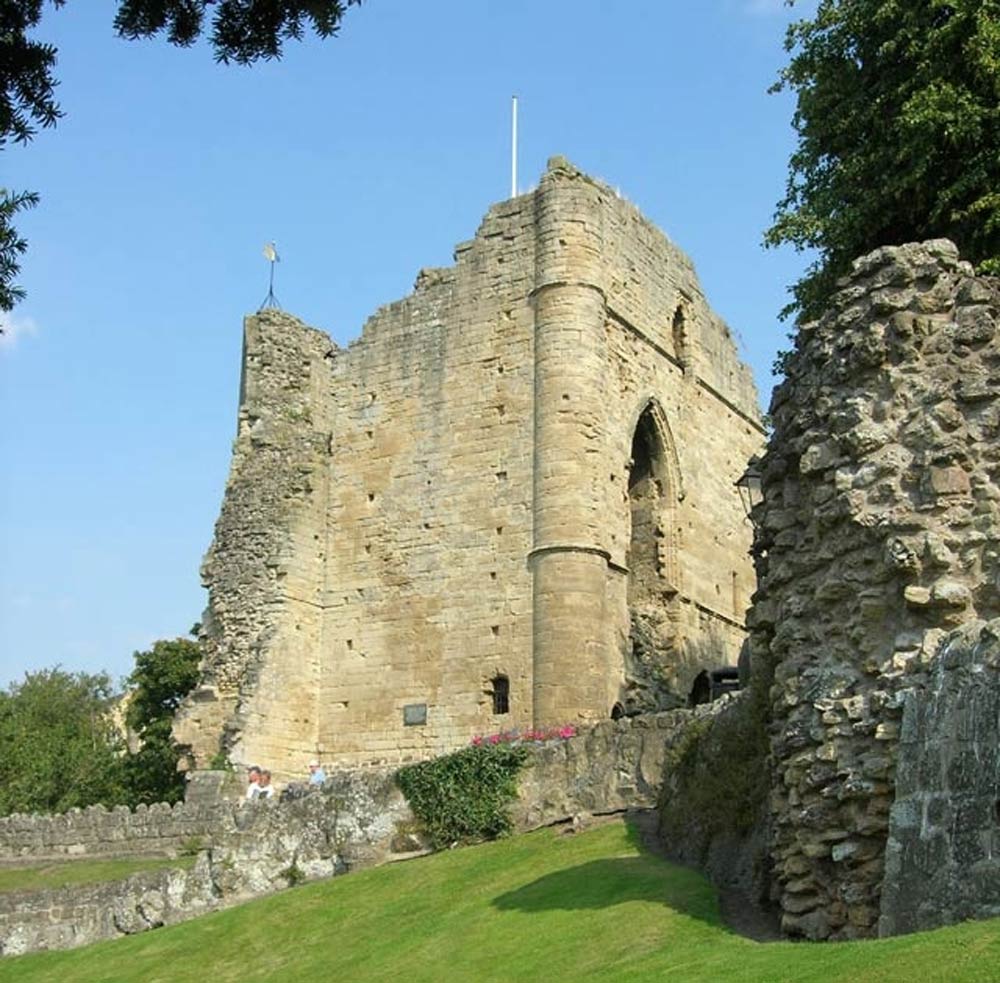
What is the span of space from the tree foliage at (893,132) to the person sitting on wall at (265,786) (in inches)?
388

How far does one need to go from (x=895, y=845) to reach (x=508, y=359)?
2038cm

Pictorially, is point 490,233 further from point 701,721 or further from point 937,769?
point 937,769

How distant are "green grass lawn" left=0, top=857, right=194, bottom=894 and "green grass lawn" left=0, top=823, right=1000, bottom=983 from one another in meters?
4.78

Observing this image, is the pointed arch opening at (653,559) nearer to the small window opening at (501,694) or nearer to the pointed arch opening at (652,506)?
the pointed arch opening at (652,506)

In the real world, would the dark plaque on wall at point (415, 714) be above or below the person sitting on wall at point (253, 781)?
above

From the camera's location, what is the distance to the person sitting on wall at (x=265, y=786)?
73.8 ft

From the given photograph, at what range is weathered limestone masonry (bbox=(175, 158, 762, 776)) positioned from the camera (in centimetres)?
2675

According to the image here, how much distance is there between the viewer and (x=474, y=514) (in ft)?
91.5

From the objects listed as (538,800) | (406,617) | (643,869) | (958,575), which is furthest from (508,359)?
(958,575)

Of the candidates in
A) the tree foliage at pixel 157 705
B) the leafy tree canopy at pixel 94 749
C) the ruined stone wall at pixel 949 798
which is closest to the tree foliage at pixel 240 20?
the ruined stone wall at pixel 949 798

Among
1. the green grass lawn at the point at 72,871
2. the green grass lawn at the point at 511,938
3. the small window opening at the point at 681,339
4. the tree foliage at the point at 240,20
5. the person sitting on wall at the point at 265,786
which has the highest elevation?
the small window opening at the point at 681,339

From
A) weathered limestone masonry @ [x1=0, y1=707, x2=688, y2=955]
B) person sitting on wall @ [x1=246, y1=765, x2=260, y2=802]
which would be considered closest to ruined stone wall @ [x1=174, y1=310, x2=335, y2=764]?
person sitting on wall @ [x1=246, y1=765, x2=260, y2=802]

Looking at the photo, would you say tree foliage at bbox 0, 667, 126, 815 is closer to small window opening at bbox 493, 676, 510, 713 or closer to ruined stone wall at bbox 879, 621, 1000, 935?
small window opening at bbox 493, 676, 510, 713

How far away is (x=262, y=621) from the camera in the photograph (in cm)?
2828
